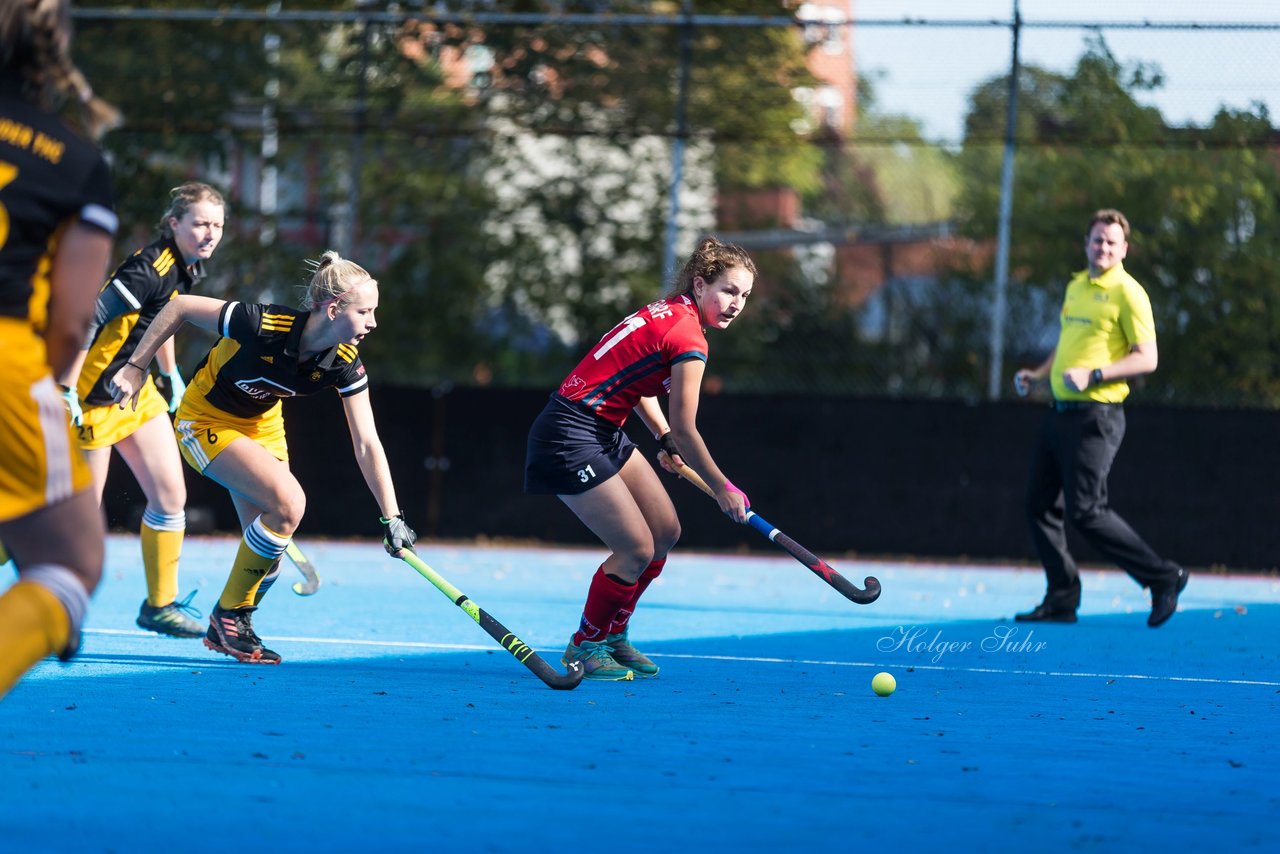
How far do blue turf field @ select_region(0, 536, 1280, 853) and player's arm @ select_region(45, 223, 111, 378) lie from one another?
994 millimetres

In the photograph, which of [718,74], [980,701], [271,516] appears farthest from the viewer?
[718,74]

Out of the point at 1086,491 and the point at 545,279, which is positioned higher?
the point at 545,279

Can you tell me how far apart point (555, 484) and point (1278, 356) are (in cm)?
745

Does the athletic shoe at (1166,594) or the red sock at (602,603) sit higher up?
the red sock at (602,603)

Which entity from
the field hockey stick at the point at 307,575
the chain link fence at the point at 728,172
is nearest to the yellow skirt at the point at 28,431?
the field hockey stick at the point at 307,575

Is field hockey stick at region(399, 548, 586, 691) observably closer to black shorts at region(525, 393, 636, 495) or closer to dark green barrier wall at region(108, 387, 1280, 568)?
black shorts at region(525, 393, 636, 495)

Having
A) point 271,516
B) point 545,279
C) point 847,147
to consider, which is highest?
point 847,147

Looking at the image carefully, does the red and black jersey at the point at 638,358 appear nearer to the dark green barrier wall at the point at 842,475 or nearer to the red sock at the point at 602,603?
the red sock at the point at 602,603

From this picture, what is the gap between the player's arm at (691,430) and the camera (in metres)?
5.62

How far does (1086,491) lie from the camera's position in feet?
26.7

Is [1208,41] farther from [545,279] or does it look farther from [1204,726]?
[1204,726]

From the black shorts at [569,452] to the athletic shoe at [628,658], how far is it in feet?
2.01

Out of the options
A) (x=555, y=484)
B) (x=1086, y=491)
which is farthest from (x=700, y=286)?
(x=1086, y=491)

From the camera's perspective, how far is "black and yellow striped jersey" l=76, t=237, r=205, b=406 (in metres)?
6.52
